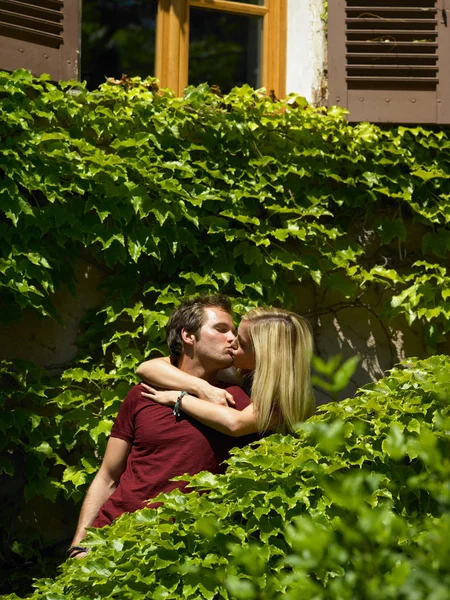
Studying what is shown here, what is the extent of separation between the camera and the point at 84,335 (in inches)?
182

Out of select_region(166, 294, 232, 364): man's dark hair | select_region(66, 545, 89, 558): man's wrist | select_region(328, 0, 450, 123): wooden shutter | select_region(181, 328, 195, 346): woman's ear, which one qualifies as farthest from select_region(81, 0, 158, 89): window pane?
select_region(66, 545, 89, 558): man's wrist

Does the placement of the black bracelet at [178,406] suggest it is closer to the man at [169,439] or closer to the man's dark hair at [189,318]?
the man at [169,439]

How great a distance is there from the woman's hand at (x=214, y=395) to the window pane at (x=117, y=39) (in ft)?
6.41

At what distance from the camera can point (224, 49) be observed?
17.5 ft

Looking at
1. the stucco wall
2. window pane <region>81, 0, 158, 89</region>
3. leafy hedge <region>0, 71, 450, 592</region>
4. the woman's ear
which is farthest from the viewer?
window pane <region>81, 0, 158, 89</region>

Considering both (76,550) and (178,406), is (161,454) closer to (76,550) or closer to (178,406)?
(178,406)

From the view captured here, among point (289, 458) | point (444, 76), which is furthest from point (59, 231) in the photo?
point (444, 76)

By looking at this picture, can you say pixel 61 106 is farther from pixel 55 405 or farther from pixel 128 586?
pixel 128 586

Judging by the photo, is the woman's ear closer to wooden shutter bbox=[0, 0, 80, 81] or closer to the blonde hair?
the blonde hair

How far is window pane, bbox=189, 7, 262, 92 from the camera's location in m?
5.27

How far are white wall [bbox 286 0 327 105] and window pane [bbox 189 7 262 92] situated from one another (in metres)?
0.18

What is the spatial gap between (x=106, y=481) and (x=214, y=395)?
563 mm

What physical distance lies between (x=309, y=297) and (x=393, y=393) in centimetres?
157

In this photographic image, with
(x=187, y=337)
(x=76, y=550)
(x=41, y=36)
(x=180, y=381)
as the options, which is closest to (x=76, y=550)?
(x=76, y=550)
